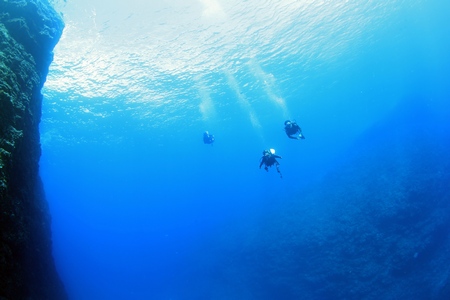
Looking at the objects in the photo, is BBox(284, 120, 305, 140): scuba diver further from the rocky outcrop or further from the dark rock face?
the rocky outcrop

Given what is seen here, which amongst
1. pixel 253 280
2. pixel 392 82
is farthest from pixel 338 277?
pixel 392 82

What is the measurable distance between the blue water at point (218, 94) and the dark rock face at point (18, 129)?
649 cm

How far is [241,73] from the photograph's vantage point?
2522 cm

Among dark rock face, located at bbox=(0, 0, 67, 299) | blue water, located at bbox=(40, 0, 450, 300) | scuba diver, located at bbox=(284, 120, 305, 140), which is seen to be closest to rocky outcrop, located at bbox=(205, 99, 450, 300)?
blue water, located at bbox=(40, 0, 450, 300)

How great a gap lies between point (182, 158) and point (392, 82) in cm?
4859

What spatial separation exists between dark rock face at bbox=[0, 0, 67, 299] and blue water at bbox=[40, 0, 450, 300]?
649 centimetres

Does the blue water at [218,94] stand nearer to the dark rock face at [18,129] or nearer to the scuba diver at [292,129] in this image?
the dark rock face at [18,129]

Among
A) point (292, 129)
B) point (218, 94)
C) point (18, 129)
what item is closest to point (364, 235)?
point (292, 129)

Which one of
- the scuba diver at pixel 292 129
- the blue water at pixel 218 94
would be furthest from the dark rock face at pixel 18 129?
the blue water at pixel 218 94

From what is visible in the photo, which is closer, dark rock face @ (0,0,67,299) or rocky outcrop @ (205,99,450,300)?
dark rock face @ (0,0,67,299)

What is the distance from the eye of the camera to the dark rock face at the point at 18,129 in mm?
4141

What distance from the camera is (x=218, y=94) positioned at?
96.0 feet

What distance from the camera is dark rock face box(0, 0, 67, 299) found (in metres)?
4.14

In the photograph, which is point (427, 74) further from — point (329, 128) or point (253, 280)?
point (253, 280)
